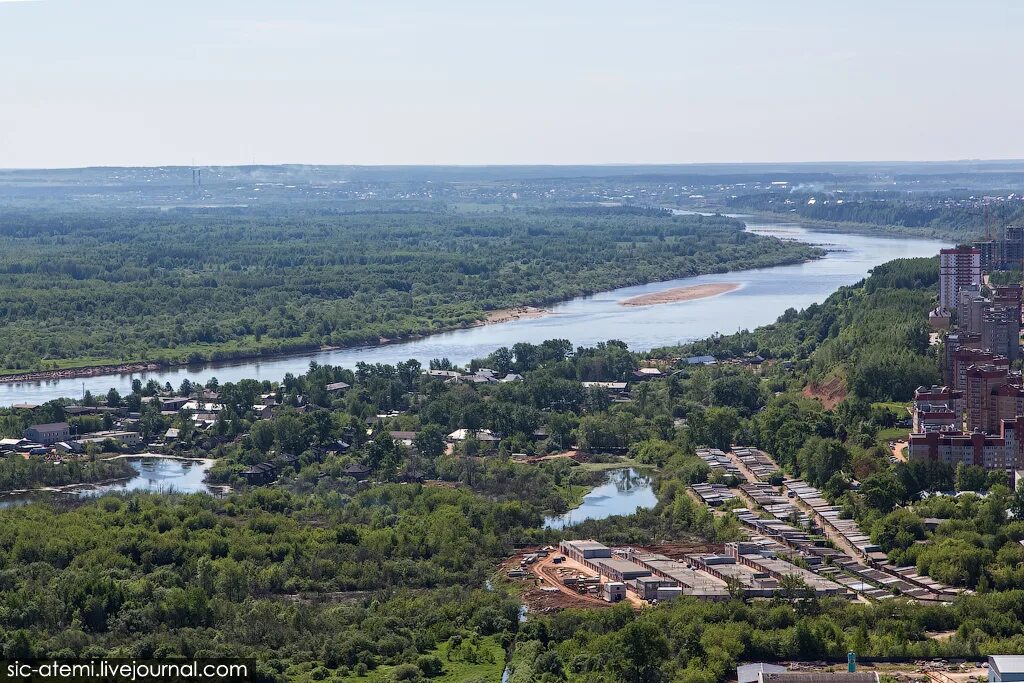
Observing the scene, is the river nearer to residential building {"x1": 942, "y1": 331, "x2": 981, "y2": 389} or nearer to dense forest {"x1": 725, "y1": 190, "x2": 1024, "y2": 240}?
residential building {"x1": 942, "y1": 331, "x2": 981, "y2": 389}

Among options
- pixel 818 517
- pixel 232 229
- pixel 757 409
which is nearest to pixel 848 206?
pixel 232 229

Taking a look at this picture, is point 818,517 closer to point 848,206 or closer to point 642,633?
point 642,633

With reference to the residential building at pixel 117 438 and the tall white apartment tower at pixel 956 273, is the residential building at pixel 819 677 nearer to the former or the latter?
the residential building at pixel 117 438

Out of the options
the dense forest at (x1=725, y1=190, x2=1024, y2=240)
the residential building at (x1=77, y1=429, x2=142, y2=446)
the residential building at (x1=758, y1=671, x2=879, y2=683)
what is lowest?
the dense forest at (x1=725, y1=190, x2=1024, y2=240)

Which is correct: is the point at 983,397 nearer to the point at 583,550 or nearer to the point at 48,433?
the point at 583,550

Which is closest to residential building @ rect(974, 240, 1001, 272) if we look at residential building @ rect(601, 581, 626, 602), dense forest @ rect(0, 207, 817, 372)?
dense forest @ rect(0, 207, 817, 372)
